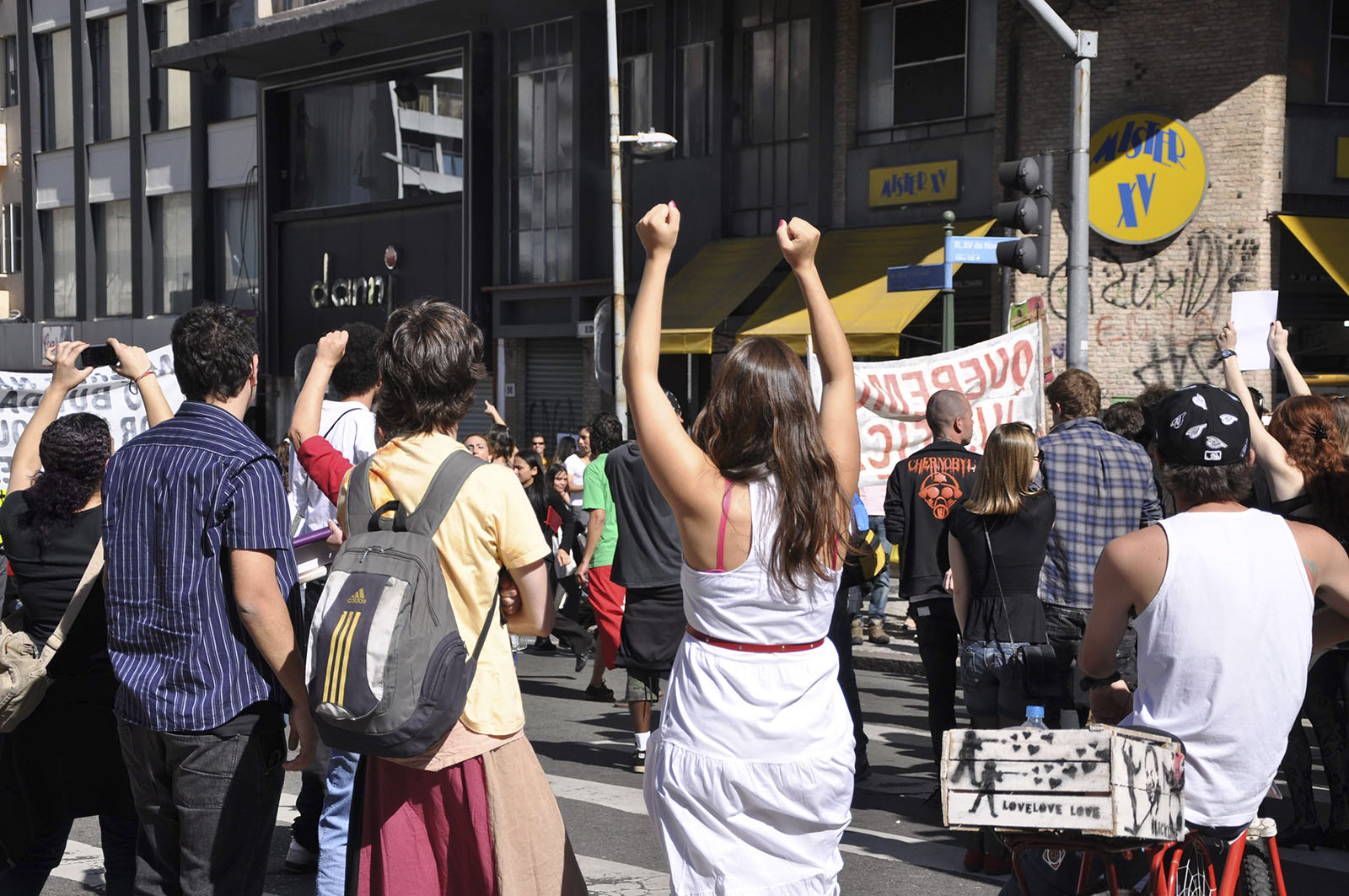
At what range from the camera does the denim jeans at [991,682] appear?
5863 millimetres

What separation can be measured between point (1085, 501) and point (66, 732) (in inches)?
160

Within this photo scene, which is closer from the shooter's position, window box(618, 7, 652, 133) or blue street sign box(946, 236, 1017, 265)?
blue street sign box(946, 236, 1017, 265)

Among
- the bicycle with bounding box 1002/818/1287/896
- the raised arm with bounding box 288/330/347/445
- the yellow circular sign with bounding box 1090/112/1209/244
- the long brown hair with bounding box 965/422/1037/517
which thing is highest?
the yellow circular sign with bounding box 1090/112/1209/244

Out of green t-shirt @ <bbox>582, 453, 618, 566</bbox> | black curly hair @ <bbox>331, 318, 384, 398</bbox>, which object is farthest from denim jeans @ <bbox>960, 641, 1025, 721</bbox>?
green t-shirt @ <bbox>582, 453, 618, 566</bbox>

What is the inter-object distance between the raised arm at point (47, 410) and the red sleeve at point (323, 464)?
790 millimetres

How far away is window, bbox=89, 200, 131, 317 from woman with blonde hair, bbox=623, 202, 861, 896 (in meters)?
32.2

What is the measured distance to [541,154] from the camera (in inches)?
930

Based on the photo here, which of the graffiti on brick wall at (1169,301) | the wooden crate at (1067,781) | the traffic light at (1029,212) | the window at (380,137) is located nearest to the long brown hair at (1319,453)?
the wooden crate at (1067,781)

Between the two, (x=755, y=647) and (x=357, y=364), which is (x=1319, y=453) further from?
(x=357, y=364)

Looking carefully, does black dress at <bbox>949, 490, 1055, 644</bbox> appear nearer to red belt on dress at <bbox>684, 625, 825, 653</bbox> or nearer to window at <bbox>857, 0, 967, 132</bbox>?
red belt on dress at <bbox>684, 625, 825, 653</bbox>

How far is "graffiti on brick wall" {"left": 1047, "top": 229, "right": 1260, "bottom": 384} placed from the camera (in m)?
16.0

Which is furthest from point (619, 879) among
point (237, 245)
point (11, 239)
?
point (11, 239)

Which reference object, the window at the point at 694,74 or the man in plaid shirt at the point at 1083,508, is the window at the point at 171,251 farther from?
the man in plaid shirt at the point at 1083,508

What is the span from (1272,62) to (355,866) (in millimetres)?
15054
